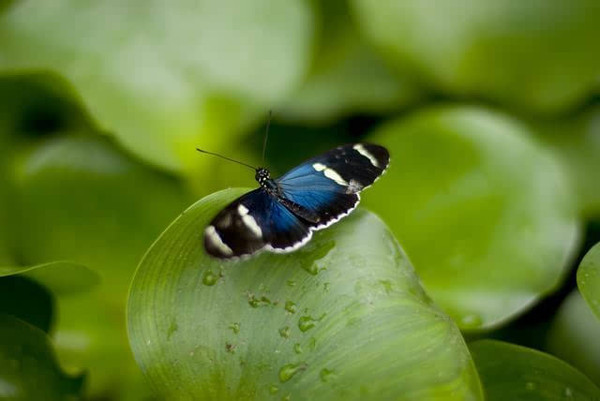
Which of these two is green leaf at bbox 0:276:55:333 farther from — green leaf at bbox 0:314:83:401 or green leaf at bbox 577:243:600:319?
green leaf at bbox 577:243:600:319

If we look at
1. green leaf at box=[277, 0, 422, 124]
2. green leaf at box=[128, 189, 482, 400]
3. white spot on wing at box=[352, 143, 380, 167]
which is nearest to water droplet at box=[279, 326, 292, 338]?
green leaf at box=[128, 189, 482, 400]

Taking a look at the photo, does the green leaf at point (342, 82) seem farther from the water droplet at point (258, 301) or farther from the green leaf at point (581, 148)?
the water droplet at point (258, 301)

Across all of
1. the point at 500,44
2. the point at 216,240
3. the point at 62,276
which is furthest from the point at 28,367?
the point at 500,44

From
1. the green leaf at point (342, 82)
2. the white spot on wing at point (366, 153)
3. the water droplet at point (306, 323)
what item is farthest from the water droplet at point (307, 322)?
the green leaf at point (342, 82)

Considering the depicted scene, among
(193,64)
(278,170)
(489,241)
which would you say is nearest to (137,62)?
(193,64)

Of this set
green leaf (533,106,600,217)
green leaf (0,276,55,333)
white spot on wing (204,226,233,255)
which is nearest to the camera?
white spot on wing (204,226,233,255)
